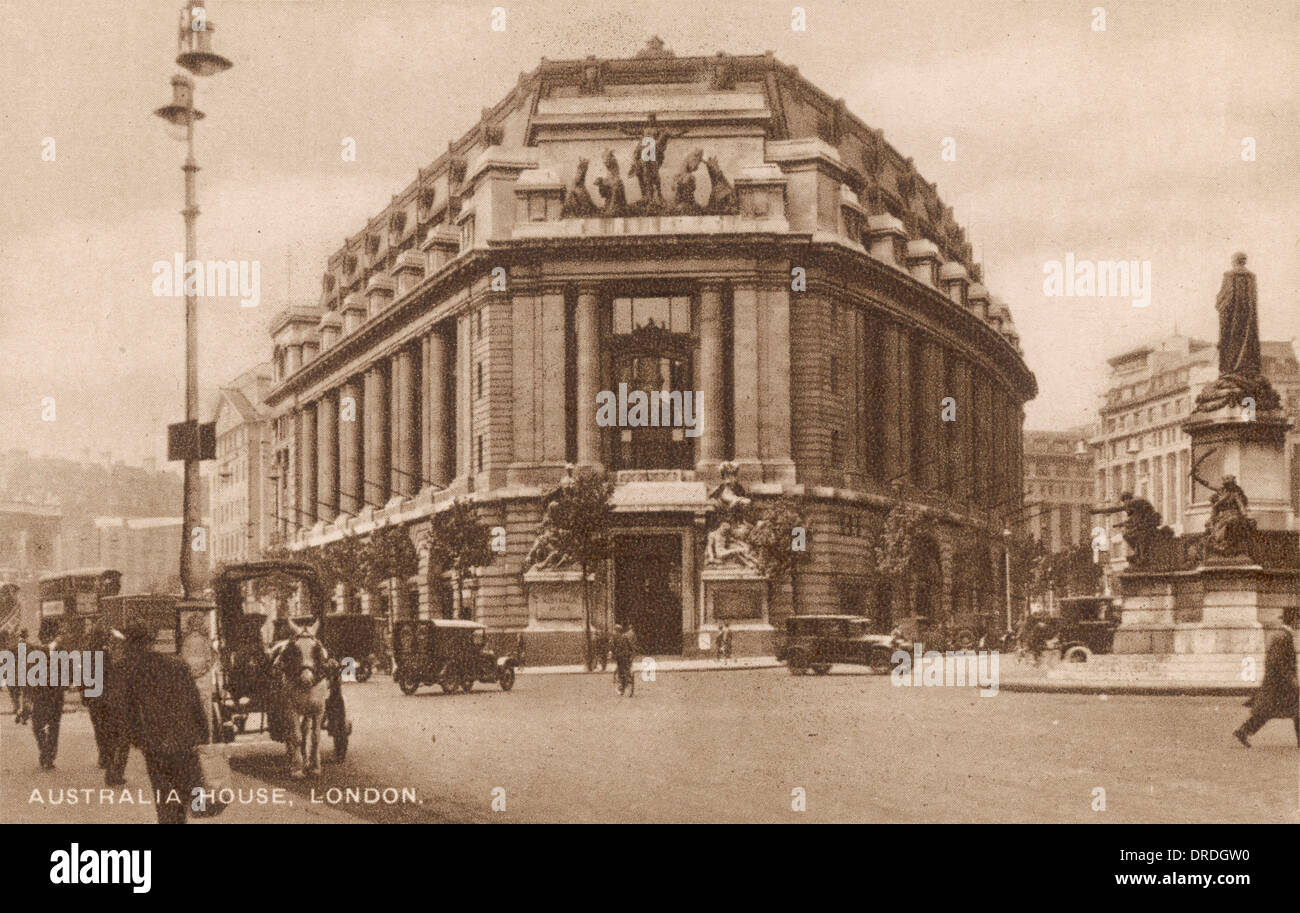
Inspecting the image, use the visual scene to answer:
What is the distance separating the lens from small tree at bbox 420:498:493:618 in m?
21.3

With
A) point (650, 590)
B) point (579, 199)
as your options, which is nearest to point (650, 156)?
point (579, 199)

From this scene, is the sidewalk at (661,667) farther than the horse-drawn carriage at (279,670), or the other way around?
the sidewalk at (661,667)

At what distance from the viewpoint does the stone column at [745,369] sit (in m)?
36.4

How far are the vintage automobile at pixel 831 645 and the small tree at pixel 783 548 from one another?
1.07 m

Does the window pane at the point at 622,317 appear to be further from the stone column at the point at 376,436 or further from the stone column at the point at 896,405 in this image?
the stone column at the point at 896,405

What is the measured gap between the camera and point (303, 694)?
50.8 ft

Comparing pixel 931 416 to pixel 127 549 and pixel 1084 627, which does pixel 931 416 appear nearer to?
pixel 1084 627

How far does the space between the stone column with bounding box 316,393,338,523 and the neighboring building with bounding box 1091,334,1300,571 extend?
42.9 feet

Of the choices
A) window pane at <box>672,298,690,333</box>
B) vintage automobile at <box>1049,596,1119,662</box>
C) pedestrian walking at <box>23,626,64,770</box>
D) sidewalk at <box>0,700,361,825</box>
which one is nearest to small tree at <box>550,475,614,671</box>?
sidewalk at <box>0,700,361,825</box>

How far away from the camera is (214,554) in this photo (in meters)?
20.3

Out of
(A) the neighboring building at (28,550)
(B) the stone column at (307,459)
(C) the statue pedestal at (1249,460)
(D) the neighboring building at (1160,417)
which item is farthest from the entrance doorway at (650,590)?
(C) the statue pedestal at (1249,460)
